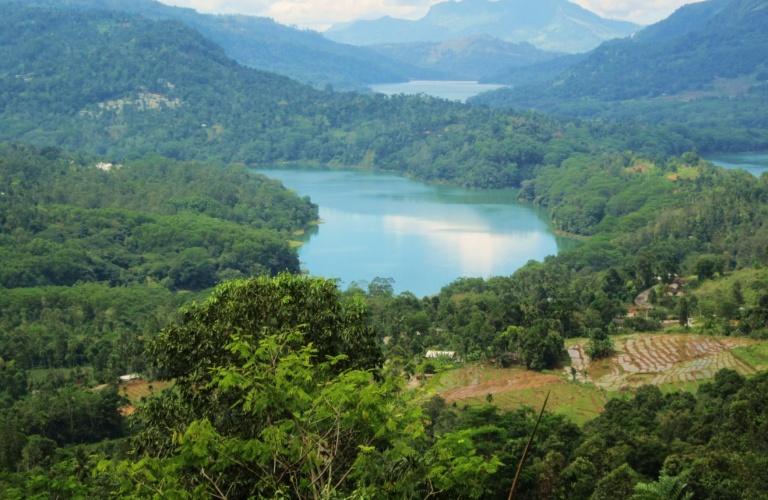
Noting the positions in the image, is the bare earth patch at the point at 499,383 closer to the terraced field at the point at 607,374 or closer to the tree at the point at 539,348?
the terraced field at the point at 607,374

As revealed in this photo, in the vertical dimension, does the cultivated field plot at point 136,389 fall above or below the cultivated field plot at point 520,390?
below

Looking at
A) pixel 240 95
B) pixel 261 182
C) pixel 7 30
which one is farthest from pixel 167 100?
pixel 261 182

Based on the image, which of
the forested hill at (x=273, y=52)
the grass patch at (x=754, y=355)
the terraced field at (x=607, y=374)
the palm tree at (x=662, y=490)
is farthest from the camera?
the forested hill at (x=273, y=52)

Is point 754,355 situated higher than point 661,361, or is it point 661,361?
point 754,355

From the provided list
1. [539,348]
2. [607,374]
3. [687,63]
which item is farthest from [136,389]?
[687,63]

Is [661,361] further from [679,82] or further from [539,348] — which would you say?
[679,82]

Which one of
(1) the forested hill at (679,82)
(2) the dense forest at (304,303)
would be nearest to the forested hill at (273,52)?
(1) the forested hill at (679,82)

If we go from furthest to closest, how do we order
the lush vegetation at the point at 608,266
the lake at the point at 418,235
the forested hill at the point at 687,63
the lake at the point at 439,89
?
1. the lake at the point at 439,89
2. the forested hill at the point at 687,63
3. the lake at the point at 418,235
4. the lush vegetation at the point at 608,266

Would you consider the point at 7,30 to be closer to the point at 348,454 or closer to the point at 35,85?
the point at 35,85
